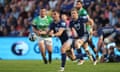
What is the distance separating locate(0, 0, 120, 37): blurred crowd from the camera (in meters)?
25.2

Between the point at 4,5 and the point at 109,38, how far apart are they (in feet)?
32.1

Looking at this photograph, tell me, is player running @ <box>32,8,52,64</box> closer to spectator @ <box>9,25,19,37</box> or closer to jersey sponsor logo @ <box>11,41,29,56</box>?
jersey sponsor logo @ <box>11,41,29,56</box>

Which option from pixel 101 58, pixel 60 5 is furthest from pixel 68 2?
pixel 101 58

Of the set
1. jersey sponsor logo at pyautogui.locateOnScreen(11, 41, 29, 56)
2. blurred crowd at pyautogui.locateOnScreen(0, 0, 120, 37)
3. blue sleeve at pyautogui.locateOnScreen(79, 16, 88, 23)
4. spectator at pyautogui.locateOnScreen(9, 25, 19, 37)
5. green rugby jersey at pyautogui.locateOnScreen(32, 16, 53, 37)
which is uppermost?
blue sleeve at pyautogui.locateOnScreen(79, 16, 88, 23)

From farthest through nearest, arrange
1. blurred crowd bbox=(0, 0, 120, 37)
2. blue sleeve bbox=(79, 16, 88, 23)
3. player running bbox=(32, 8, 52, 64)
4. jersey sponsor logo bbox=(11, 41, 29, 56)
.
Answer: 1. jersey sponsor logo bbox=(11, 41, 29, 56)
2. blurred crowd bbox=(0, 0, 120, 37)
3. player running bbox=(32, 8, 52, 64)
4. blue sleeve bbox=(79, 16, 88, 23)

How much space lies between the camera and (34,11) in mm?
27828

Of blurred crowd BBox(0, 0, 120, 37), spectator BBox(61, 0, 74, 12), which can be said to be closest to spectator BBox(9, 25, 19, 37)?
blurred crowd BBox(0, 0, 120, 37)

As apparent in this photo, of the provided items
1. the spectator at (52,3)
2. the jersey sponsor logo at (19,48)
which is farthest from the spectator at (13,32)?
the spectator at (52,3)

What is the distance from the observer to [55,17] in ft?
65.6

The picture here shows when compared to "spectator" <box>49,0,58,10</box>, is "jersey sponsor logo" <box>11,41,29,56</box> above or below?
below

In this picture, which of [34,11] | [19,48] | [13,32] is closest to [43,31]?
[19,48]

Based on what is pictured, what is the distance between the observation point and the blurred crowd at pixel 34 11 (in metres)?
25.2

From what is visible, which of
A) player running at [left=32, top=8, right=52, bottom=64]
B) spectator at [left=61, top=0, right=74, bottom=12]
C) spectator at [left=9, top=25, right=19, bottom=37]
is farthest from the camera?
spectator at [left=9, top=25, right=19, bottom=37]

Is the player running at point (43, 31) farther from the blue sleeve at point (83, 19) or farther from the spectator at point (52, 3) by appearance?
the spectator at point (52, 3)
